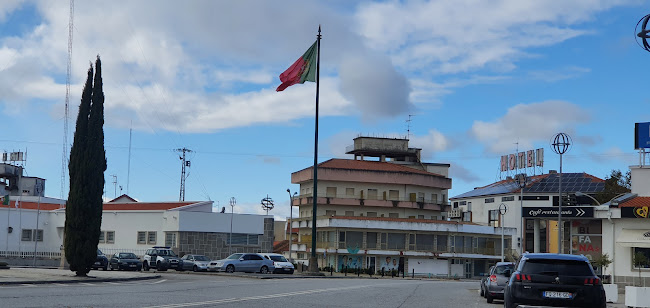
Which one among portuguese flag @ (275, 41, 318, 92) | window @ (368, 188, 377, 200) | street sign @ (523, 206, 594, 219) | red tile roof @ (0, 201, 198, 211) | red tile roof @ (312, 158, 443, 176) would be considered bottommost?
street sign @ (523, 206, 594, 219)

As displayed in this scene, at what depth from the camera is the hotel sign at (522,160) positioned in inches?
4292

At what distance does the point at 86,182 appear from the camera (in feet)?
115

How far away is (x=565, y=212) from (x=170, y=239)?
131 ft

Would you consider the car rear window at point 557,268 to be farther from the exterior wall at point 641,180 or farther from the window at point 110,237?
the window at point 110,237

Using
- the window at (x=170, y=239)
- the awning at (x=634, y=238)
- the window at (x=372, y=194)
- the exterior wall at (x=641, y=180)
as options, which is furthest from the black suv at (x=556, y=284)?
the window at (x=372, y=194)

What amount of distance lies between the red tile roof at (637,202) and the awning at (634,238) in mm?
1259

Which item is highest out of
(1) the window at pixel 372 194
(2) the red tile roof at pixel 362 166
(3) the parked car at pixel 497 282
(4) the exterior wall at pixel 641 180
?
(2) the red tile roof at pixel 362 166

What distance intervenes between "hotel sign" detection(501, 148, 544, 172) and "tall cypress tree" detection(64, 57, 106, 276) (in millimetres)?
82587

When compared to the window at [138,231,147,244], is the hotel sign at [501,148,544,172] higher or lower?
higher

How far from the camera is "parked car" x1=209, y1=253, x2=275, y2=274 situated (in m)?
53.0

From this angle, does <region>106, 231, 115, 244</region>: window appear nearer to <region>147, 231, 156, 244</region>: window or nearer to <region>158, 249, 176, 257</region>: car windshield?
<region>147, 231, 156, 244</region>: window

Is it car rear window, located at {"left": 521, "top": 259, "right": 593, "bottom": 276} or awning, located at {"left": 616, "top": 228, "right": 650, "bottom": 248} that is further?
awning, located at {"left": 616, "top": 228, "right": 650, "bottom": 248}

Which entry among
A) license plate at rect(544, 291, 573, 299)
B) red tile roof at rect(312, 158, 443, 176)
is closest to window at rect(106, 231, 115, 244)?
red tile roof at rect(312, 158, 443, 176)

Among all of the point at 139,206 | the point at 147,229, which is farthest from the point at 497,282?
the point at 139,206
